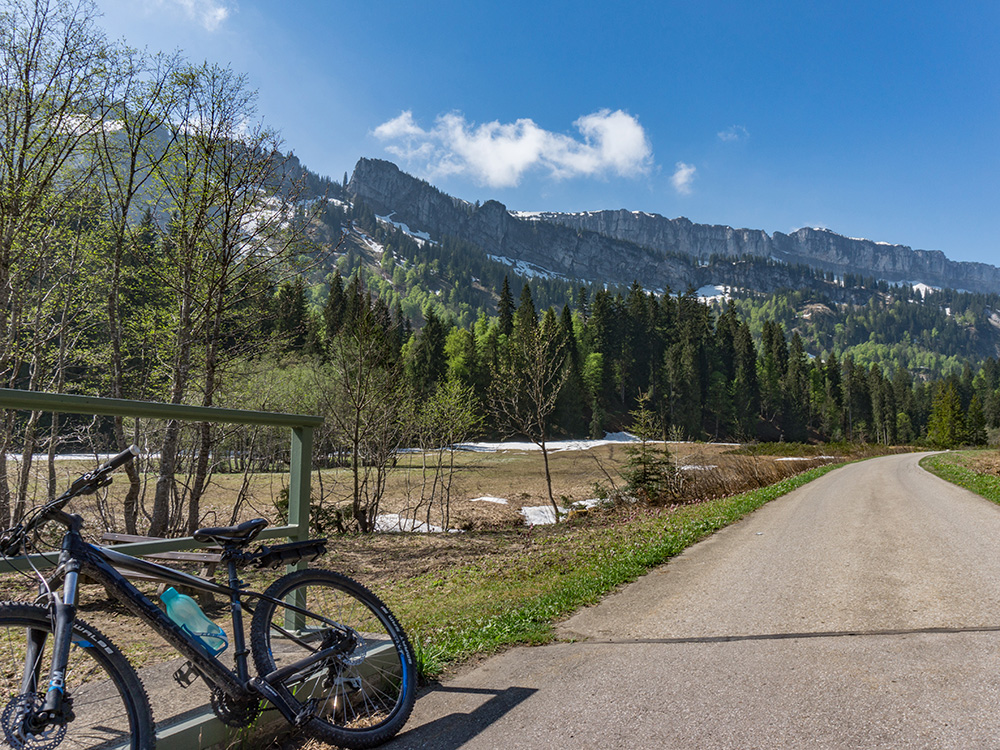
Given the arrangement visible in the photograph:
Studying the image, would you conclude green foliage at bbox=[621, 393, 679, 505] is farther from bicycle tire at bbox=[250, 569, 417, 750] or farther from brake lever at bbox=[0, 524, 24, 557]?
brake lever at bbox=[0, 524, 24, 557]

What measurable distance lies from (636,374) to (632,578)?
8841 cm

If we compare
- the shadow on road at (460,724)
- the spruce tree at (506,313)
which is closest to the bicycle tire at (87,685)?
the shadow on road at (460,724)

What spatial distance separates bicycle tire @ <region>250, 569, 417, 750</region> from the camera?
99.9 inches

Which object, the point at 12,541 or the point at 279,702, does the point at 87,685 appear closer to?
the point at 12,541

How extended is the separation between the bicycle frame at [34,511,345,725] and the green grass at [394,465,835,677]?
129 centimetres

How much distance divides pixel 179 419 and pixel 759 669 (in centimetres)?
346

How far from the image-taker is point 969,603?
4.88 meters

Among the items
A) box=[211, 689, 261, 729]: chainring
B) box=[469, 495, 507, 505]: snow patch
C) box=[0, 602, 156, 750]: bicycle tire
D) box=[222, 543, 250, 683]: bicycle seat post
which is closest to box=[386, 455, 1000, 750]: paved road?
box=[211, 689, 261, 729]: chainring

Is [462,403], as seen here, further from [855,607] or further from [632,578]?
[855,607]

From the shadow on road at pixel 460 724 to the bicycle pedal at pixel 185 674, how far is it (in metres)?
0.91

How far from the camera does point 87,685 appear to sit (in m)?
2.06

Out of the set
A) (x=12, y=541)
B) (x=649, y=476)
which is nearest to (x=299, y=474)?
(x=12, y=541)

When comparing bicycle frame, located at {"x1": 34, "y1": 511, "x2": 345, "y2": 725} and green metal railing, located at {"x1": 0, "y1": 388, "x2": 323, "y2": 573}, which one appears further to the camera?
green metal railing, located at {"x1": 0, "y1": 388, "x2": 323, "y2": 573}

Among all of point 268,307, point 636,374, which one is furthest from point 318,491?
point 636,374
